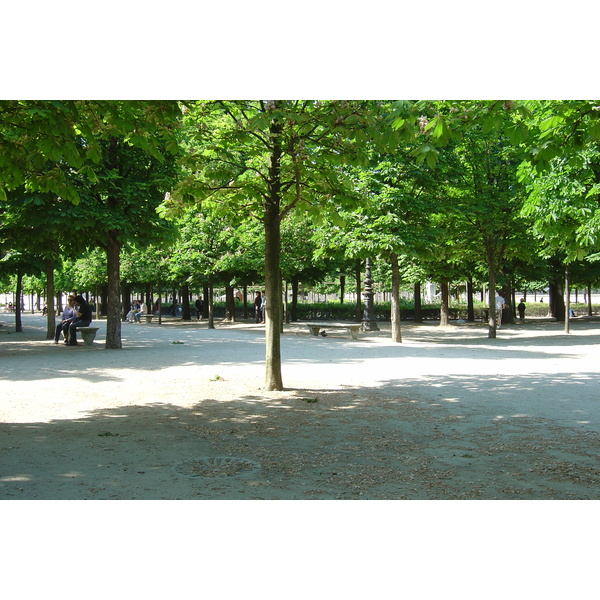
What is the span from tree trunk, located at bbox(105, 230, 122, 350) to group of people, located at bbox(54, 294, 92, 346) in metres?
1.75

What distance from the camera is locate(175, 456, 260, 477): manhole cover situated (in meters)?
5.74

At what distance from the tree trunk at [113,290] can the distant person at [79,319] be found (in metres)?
1.68

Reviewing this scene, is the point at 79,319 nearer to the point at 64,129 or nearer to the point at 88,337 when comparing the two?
the point at 88,337

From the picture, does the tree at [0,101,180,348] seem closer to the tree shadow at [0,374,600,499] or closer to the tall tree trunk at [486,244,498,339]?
the tree shadow at [0,374,600,499]

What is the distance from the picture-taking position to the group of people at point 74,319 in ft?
64.1

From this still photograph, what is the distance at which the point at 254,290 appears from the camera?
122 ft

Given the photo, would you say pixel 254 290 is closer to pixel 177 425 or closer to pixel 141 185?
pixel 141 185

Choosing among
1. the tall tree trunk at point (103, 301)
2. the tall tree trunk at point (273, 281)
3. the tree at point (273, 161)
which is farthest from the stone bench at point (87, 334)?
the tall tree trunk at point (103, 301)

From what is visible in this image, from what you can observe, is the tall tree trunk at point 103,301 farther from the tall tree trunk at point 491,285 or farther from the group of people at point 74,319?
the tall tree trunk at point 491,285

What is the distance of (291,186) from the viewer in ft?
33.8

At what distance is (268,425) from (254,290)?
29.5 m

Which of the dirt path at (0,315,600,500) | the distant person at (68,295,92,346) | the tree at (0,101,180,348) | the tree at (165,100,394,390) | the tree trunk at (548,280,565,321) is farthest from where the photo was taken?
the tree trunk at (548,280,565,321)

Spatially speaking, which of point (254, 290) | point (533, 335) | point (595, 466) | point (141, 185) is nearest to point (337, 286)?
point (254, 290)

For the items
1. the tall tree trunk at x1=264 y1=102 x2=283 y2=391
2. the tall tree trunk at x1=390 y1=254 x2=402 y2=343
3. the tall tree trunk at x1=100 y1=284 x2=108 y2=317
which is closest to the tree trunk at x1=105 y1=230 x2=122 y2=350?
the tall tree trunk at x1=264 y1=102 x2=283 y2=391
